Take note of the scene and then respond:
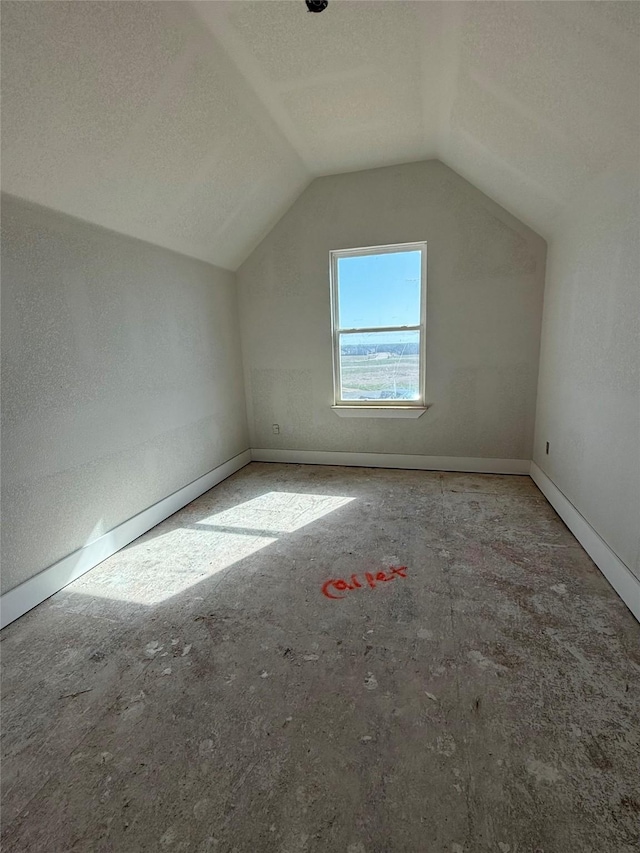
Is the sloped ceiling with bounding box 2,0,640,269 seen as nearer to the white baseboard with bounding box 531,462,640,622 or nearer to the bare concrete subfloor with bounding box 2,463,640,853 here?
the white baseboard with bounding box 531,462,640,622

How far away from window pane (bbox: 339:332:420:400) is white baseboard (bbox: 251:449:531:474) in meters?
0.64

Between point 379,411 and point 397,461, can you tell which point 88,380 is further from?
point 397,461

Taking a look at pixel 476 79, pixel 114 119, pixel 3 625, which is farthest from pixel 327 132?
pixel 3 625

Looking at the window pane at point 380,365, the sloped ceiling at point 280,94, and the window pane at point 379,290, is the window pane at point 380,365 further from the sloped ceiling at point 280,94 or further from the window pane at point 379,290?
the sloped ceiling at point 280,94

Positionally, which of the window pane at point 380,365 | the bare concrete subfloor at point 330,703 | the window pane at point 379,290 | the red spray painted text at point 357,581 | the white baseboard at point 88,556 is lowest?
the bare concrete subfloor at point 330,703

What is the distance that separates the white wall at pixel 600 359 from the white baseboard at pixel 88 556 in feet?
9.85

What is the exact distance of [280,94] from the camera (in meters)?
2.37

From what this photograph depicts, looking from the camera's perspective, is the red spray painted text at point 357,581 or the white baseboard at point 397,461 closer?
the red spray painted text at point 357,581

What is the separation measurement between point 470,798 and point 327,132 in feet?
12.4

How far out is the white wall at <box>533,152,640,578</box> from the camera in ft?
6.20

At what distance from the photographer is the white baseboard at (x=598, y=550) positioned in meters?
1.85

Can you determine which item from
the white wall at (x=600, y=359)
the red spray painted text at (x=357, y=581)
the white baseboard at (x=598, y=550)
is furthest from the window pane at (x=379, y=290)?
the red spray painted text at (x=357, y=581)

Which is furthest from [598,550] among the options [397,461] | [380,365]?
[380,365]

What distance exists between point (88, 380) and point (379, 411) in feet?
8.48
